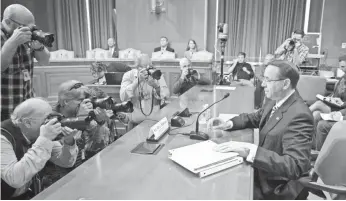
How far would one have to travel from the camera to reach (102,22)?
7.43 metres

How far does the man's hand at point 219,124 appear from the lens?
1757 mm

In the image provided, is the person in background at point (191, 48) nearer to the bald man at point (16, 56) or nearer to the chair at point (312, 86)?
the chair at point (312, 86)

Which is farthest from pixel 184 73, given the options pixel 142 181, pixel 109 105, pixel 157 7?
pixel 157 7

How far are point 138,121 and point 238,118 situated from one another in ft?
2.46

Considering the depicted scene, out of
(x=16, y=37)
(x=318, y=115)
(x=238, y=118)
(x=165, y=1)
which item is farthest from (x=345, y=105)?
(x=165, y=1)

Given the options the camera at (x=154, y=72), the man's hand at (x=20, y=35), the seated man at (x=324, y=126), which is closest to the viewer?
the man's hand at (x=20, y=35)

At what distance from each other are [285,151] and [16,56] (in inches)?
69.4

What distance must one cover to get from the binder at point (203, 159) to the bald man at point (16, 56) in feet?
3.90

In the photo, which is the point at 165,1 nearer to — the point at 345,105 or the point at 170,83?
the point at 170,83

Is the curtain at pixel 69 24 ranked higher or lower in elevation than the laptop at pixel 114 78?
higher

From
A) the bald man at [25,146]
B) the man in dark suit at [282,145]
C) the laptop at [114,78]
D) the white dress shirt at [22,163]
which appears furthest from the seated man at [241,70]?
the white dress shirt at [22,163]

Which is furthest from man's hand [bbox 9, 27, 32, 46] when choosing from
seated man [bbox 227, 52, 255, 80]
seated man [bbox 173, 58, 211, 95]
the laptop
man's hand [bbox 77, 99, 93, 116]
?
seated man [bbox 227, 52, 255, 80]

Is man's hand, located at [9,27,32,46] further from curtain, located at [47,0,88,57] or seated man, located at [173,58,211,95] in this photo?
curtain, located at [47,0,88,57]

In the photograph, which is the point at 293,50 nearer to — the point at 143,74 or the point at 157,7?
the point at 157,7
